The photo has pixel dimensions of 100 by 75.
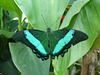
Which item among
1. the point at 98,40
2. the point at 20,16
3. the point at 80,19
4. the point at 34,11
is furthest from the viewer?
the point at 98,40

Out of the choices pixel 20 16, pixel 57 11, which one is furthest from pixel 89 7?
pixel 20 16

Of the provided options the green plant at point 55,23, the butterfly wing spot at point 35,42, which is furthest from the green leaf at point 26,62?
the butterfly wing spot at point 35,42

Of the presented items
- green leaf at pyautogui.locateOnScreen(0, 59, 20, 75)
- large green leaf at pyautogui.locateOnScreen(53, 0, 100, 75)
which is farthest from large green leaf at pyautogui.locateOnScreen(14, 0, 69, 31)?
green leaf at pyautogui.locateOnScreen(0, 59, 20, 75)

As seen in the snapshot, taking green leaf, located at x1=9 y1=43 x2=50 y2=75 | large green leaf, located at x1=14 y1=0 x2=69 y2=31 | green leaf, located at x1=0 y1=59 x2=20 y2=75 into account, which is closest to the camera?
large green leaf, located at x1=14 y1=0 x2=69 y2=31

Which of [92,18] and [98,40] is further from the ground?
[92,18]

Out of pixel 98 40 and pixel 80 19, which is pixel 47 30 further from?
pixel 98 40

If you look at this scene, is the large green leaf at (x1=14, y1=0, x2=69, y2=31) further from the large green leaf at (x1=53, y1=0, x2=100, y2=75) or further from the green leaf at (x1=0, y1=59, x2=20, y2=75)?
the green leaf at (x1=0, y1=59, x2=20, y2=75)
